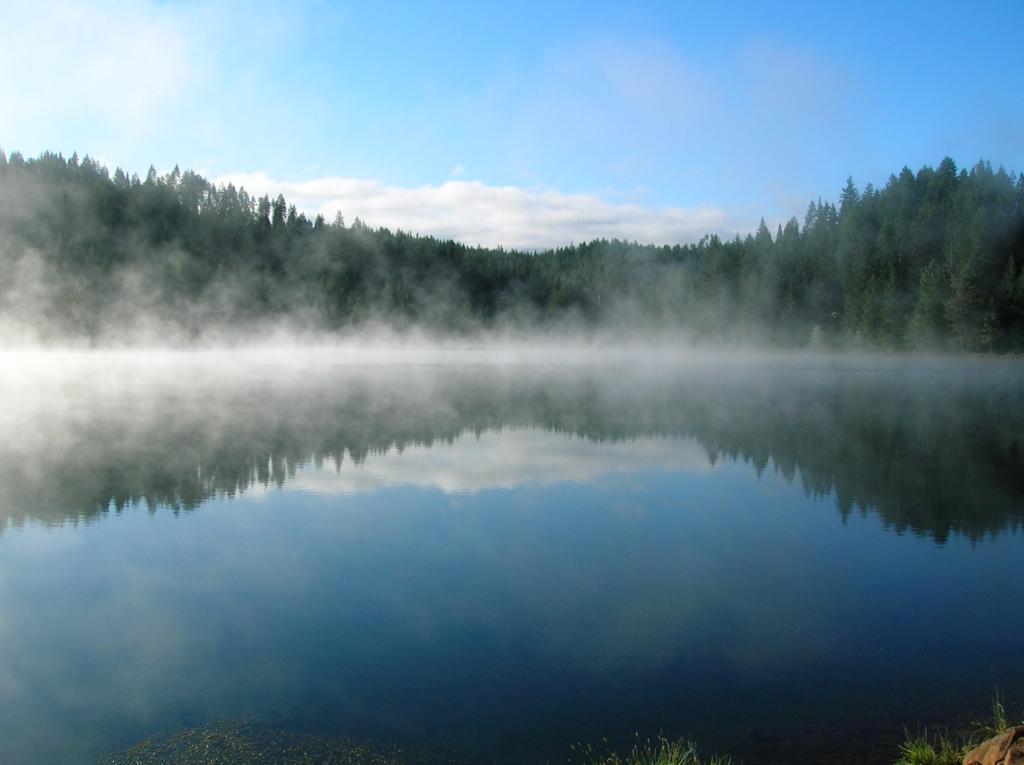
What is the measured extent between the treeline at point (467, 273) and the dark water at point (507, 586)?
49924 millimetres

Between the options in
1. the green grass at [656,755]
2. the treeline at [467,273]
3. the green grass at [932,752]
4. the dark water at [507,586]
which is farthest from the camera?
the treeline at [467,273]

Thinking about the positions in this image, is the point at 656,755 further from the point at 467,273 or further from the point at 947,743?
A: the point at 467,273

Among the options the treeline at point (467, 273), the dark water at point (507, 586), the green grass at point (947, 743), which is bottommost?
the dark water at point (507, 586)

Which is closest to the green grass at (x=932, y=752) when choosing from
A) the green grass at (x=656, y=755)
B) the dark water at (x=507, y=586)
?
the dark water at (x=507, y=586)

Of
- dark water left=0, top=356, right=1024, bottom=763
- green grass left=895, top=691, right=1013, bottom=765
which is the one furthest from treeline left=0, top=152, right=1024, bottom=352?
green grass left=895, top=691, right=1013, bottom=765

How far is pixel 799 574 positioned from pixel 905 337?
62.4 metres

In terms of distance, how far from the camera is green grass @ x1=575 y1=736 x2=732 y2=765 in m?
5.65

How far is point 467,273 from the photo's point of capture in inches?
4811

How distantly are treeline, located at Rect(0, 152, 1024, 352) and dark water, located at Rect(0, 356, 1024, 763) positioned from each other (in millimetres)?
49924

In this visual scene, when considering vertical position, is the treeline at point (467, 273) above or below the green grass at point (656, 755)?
above

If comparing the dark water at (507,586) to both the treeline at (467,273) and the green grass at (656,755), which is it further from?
the treeline at (467,273)

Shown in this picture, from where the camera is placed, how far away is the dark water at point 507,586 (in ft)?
22.0

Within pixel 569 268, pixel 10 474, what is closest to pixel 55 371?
pixel 10 474

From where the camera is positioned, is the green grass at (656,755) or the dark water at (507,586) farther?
the dark water at (507,586)
